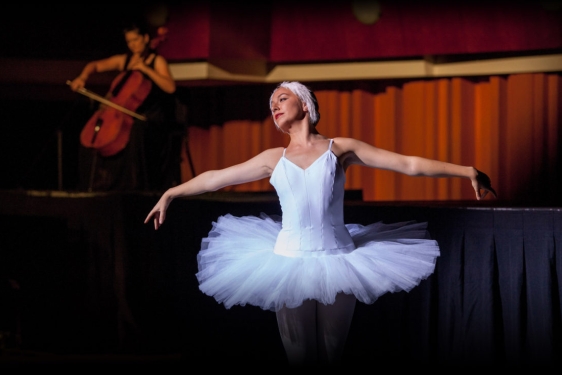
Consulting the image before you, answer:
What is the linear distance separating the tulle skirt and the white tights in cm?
7

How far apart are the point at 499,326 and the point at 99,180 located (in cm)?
361

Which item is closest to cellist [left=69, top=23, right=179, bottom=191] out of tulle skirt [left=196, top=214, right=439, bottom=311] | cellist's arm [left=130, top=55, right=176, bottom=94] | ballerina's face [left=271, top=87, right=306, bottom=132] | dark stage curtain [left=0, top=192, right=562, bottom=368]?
cellist's arm [left=130, top=55, right=176, bottom=94]

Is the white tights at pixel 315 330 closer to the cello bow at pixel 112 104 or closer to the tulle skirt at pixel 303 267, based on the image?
the tulle skirt at pixel 303 267

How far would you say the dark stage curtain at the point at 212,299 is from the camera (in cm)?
324

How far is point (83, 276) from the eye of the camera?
13.8ft

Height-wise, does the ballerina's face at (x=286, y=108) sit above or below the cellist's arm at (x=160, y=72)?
below

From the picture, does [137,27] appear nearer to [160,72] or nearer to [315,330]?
[160,72]

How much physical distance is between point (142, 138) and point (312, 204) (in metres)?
3.56

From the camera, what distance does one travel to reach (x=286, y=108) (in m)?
2.45

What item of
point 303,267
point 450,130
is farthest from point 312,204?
point 450,130

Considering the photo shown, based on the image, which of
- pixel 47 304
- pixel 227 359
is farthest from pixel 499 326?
pixel 47 304

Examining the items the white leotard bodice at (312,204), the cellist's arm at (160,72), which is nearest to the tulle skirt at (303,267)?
the white leotard bodice at (312,204)

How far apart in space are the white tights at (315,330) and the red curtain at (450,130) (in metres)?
3.65

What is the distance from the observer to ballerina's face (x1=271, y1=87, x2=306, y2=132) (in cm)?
245
